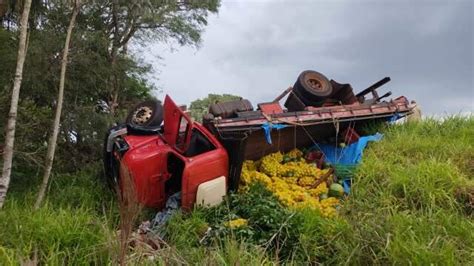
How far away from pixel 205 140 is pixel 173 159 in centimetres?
51

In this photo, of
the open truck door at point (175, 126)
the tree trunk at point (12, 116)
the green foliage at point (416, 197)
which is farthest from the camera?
the open truck door at point (175, 126)

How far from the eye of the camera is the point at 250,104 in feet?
26.1

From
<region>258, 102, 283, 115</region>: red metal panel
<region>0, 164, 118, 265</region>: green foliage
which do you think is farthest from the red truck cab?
<region>258, 102, 283, 115</region>: red metal panel

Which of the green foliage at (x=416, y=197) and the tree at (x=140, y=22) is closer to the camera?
the green foliage at (x=416, y=197)

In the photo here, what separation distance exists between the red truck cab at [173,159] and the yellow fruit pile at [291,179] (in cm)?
57

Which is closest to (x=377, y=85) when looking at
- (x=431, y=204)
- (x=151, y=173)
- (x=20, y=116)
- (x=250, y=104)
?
(x=250, y=104)

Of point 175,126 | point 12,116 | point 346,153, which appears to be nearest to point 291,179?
point 346,153

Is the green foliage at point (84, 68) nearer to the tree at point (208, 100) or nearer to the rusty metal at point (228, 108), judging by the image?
the tree at point (208, 100)

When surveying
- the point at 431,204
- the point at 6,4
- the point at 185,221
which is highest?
the point at 6,4

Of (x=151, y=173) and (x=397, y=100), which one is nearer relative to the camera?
(x=151, y=173)

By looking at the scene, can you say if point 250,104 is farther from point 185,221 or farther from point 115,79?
point 115,79

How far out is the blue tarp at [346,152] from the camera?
25.1 ft

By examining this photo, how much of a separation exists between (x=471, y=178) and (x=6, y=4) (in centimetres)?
722

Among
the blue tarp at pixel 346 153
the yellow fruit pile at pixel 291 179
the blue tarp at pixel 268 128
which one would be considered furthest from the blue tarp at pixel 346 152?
the blue tarp at pixel 268 128
